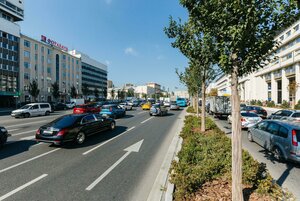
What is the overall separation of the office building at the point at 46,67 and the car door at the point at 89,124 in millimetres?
51603

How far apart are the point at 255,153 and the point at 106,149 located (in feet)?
23.4

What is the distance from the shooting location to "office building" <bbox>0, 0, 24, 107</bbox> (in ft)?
151

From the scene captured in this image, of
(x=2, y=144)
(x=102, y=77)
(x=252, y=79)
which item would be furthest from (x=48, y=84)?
(x=252, y=79)

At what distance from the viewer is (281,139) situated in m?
7.17

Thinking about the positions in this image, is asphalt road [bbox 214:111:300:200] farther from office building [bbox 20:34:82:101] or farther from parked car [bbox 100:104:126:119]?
office building [bbox 20:34:82:101]

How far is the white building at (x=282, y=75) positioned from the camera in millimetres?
40431

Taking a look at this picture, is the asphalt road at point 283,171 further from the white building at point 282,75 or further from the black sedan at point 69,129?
the white building at point 282,75

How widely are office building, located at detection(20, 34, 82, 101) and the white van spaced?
32.5 m

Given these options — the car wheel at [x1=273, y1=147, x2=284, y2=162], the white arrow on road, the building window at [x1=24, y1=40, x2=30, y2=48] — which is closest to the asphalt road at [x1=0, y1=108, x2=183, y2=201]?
the white arrow on road

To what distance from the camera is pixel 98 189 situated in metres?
4.98

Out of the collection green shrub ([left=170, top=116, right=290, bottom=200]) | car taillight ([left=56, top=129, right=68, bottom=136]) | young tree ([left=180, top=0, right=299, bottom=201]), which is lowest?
green shrub ([left=170, top=116, right=290, bottom=200])

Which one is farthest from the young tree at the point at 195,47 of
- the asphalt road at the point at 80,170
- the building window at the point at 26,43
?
the building window at the point at 26,43

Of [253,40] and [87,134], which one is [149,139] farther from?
[253,40]

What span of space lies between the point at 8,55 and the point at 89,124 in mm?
52057
